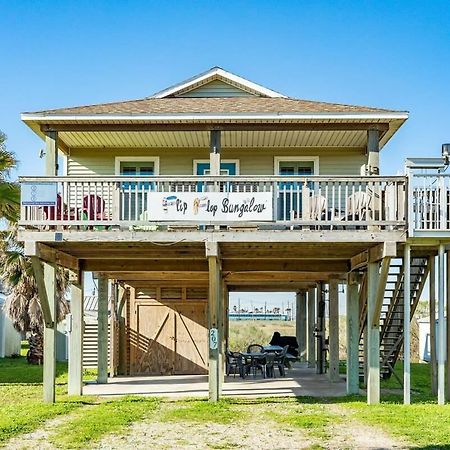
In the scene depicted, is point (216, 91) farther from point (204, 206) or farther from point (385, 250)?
point (385, 250)

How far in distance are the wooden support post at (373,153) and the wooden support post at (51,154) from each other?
620cm

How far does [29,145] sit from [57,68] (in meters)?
2.83

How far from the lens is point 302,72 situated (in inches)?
766

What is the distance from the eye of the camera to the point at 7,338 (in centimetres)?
3541

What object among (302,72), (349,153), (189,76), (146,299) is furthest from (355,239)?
(146,299)

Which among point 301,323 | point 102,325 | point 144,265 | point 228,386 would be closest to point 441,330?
point 228,386

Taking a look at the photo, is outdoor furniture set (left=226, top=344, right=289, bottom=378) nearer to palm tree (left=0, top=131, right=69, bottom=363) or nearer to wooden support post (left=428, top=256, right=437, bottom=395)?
wooden support post (left=428, top=256, right=437, bottom=395)

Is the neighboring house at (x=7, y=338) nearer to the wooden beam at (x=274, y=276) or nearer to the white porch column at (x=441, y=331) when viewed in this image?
the wooden beam at (x=274, y=276)

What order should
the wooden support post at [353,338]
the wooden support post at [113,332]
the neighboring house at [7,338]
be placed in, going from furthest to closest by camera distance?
1. the neighboring house at [7,338]
2. the wooden support post at [113,332]
3. the wooden support post at [353,338]

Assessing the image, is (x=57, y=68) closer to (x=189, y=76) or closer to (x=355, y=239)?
(x=189, y=76)

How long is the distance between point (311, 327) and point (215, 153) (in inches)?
467

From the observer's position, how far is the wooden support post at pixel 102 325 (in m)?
20.2

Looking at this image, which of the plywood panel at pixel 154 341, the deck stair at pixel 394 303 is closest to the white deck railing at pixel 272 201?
the deck stair at pixel 394 303

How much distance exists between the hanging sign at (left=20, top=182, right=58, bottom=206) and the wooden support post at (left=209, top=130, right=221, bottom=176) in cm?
301
